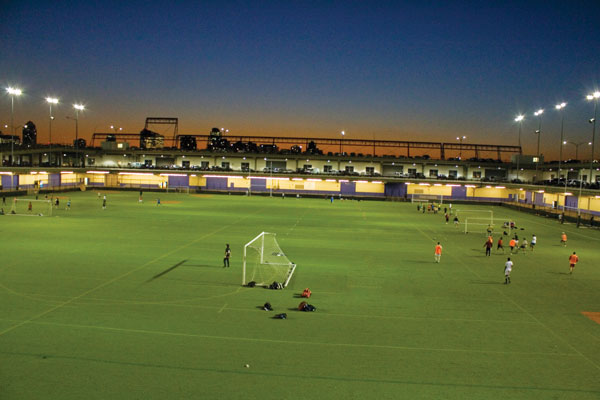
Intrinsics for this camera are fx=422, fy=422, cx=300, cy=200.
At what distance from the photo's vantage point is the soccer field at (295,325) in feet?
34.8

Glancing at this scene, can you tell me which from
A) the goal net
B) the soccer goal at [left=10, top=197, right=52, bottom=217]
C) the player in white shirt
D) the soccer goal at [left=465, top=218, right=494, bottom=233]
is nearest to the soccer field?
the player in white shirt

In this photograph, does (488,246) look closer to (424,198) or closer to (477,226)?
(477,226)

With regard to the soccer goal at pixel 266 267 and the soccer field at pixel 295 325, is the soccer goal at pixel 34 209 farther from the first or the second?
the soccer goal at pixel 266 267

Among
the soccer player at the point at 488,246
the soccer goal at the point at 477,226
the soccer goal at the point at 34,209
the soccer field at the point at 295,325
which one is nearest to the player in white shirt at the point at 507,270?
the soccer field at the point at 295,325

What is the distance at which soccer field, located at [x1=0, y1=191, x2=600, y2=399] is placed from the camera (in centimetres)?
1060

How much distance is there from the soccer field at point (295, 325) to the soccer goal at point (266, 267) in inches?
24.3

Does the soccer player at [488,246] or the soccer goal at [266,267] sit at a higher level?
the soccer player at [488,246]

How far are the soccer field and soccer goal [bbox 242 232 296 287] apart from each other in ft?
2.03

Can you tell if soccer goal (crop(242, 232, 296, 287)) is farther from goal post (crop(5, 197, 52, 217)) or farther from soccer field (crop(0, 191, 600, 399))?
goal post (crop(5, 197, 52, 217))

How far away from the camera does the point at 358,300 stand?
18.0 metres

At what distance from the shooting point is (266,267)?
77.9 feet

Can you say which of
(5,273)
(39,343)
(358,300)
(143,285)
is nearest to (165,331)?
(39,343)

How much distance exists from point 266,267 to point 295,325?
9183 mm

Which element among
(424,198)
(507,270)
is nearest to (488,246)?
(507,270)
